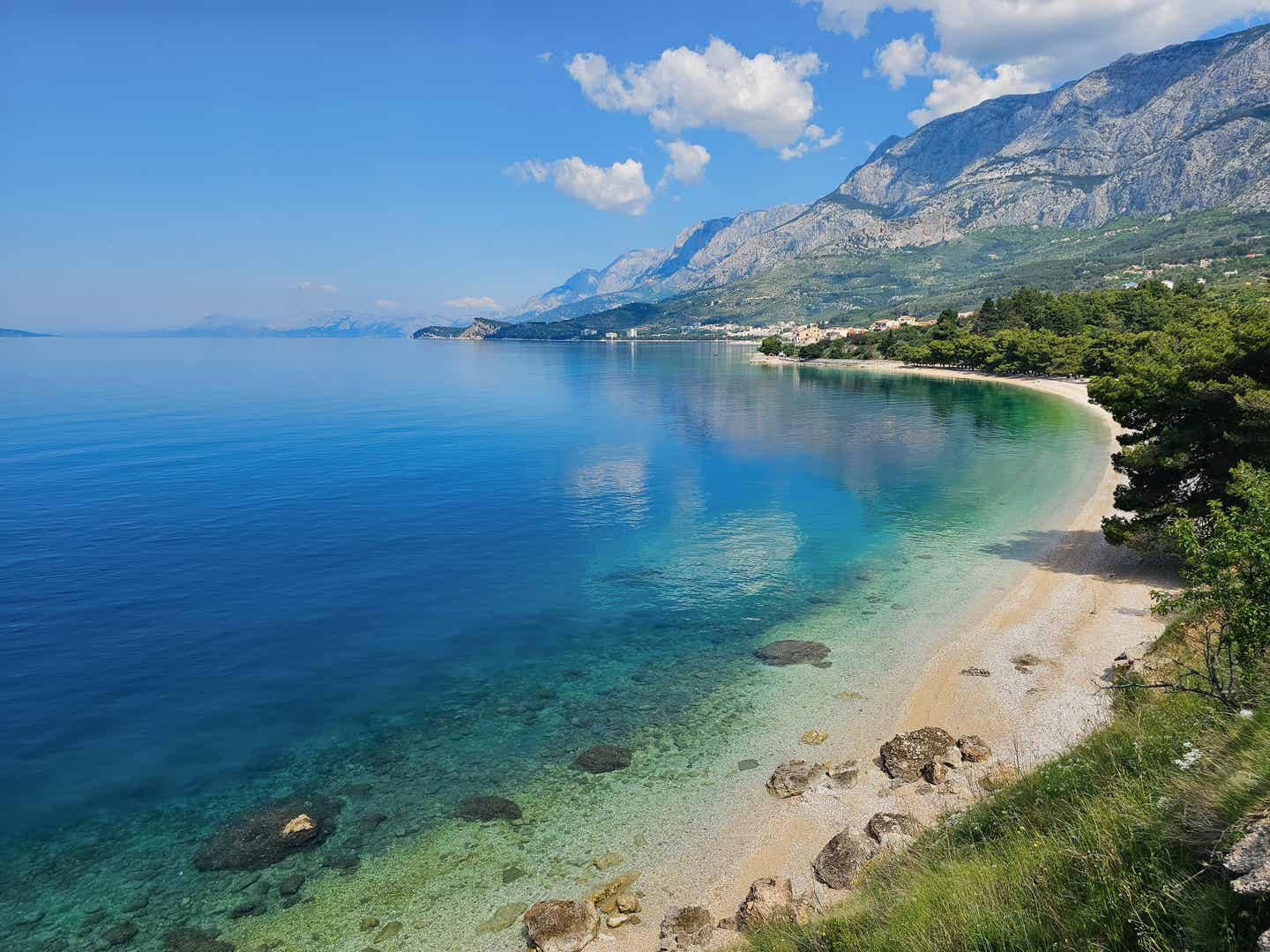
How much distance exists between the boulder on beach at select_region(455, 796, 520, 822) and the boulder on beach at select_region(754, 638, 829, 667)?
11773mm

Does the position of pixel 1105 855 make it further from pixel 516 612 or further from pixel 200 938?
pixel 516 612

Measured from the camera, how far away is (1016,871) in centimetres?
795

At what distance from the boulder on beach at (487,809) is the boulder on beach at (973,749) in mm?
13123

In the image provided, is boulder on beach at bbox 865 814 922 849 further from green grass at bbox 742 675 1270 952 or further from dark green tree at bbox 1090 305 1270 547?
dark green tree at bbox 1090 305 1270 547

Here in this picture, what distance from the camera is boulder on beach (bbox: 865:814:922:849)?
14844mm

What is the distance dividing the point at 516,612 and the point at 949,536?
1077 inches

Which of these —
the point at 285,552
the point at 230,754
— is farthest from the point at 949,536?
the point at 285,552

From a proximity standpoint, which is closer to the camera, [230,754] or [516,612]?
[230,754]

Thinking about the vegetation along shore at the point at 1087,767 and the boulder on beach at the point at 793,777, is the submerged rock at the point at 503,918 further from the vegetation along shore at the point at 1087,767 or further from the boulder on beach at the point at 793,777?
the boulder on beach at the point at 793,777

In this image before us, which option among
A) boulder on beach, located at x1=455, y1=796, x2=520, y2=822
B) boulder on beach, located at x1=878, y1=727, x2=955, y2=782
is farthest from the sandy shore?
boulder on beach, located at x1=455, y1=796, x2=520, y2=822

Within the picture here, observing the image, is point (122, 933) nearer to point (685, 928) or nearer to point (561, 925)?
point (561, 925)

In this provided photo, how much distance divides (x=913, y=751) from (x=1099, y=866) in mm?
12968

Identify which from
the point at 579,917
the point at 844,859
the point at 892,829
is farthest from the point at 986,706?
the point at 579,917

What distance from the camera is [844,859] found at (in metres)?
14.9
